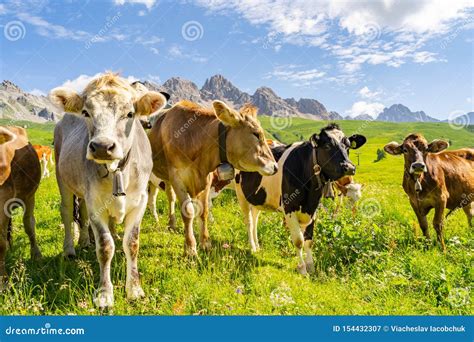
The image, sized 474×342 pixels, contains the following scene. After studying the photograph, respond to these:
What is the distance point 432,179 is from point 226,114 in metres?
5.08

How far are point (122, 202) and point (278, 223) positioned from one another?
527 cm

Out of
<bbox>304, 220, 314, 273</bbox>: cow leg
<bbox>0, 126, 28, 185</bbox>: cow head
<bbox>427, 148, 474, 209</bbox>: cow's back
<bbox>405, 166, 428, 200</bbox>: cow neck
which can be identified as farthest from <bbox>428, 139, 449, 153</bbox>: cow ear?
<bbox>0, 126, 28, 185</bbox>: cow head

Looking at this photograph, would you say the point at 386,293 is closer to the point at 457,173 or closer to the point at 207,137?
the point at 207,137

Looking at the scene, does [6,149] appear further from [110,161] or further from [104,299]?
[104,299]

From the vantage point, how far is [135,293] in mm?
4629

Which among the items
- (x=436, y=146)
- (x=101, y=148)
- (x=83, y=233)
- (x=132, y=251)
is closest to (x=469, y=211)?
(x=436, y=146)

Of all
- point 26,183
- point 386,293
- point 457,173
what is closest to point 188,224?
point 26,183

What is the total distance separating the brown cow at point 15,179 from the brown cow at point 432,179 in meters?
7.08

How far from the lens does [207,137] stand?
6434 millimetres

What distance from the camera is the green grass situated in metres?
4.52

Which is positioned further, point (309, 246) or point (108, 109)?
point (309, 246)

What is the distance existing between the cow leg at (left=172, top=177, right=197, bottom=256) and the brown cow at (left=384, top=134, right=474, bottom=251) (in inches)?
185

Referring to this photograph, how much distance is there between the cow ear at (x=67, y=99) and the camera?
4.28 m

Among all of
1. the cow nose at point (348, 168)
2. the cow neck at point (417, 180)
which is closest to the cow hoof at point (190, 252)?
the cow nose at point (348, 168)
